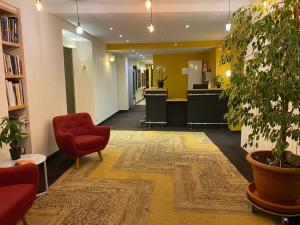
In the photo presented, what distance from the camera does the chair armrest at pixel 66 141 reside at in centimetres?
368

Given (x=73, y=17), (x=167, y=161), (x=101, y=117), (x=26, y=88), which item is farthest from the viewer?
(x=101, y=117)

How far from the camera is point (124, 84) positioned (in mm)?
Answer: 10062

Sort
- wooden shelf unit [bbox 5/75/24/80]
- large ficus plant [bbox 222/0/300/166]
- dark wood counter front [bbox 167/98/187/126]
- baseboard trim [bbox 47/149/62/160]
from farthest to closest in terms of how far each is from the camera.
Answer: dark wood counter front [bbox 167/98/187/126] → baseboard trim [bbox 47/149/62/160] → wooden shelf unit [bbox 5/75/24/80] → large ficus plant [bbox 222/0/300/166]

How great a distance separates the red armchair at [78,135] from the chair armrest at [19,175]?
1.38 m

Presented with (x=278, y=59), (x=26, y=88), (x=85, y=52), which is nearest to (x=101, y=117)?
(x=85, y=52)

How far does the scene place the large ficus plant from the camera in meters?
→ 1.94

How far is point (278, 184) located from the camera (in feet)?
7.33

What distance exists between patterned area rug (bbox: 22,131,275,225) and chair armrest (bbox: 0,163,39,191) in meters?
0.49

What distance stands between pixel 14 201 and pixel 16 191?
17 centimetres

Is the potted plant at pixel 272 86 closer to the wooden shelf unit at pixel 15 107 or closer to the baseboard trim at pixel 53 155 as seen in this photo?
the wooden shelf unit at pixel 15 107

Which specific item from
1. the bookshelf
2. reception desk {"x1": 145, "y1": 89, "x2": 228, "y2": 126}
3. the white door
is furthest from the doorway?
the white door

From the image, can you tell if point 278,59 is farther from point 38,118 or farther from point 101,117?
point 101,117

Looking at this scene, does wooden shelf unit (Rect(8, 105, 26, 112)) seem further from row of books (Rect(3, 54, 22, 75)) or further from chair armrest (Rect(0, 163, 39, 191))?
chair armrest (Rect(0, 163, 39, 191))

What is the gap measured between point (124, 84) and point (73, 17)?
18.2ft
